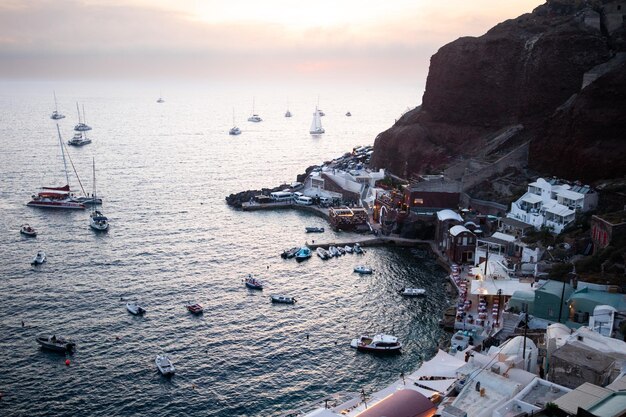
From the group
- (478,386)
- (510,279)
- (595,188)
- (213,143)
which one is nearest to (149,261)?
(510,279)

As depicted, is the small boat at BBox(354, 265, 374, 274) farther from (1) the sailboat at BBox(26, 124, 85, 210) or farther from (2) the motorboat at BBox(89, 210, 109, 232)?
(1) the sailboat at BBox(26, 124, 85, 210)

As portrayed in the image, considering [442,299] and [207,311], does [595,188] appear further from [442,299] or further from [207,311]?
[207,311]

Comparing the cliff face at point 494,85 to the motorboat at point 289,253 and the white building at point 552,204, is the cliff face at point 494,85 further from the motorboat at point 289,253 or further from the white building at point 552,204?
the motorboat at point 289,253

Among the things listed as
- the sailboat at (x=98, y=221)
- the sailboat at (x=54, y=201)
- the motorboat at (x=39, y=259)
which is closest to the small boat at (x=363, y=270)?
the motorboat at (x=39, y=259)

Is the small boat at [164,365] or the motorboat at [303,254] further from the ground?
the motorboat at [303,254]

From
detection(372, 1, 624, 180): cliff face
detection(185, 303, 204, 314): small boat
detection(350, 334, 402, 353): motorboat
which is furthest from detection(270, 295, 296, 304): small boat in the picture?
detection(372, 1, 624, 180): cliff face

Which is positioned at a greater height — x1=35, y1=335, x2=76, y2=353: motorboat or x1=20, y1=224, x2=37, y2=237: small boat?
x1=20, y1=224, x2=37, y2=237: small boat
